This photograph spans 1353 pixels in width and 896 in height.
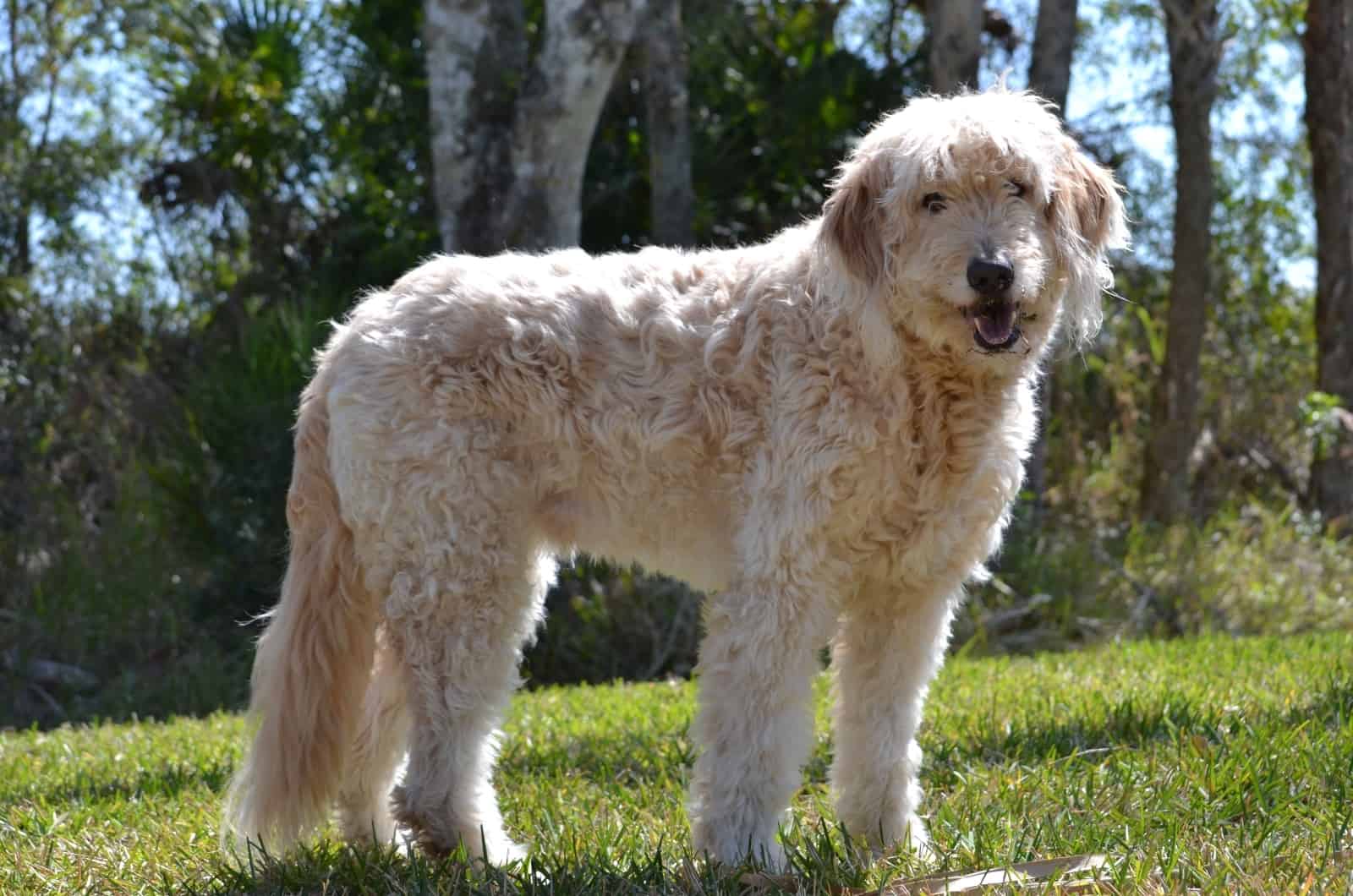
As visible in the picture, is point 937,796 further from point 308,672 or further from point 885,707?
point 308,672

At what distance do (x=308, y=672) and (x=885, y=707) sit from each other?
179 centimetres

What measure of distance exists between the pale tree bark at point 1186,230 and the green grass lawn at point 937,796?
219 inches

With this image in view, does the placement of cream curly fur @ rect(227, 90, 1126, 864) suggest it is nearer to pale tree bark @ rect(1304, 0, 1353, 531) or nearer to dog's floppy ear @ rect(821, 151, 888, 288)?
dog's floppy ear @ rect(821, 151, 888, 288)

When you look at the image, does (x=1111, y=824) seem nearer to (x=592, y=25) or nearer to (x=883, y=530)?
(x=883, y=530)

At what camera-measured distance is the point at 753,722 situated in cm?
404

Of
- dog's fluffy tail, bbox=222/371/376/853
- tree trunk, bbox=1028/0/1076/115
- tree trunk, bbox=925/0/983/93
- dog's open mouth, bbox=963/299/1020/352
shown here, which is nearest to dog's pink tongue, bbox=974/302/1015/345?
dog's open mouth, bbox=963/299/1020/352

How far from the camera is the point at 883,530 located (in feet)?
13.4

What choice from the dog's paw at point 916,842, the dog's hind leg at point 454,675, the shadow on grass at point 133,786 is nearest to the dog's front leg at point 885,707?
the dog's paw at point 916,842

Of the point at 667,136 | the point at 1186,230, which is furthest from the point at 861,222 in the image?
the point at 1186,230

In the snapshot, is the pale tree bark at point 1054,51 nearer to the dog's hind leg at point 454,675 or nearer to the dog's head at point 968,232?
the dog's head at point 968,232

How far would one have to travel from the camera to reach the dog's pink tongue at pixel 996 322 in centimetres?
389

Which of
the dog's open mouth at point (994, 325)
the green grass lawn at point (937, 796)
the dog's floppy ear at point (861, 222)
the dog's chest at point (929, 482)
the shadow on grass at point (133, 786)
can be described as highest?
the dog's floppy ear at point (861, 222)

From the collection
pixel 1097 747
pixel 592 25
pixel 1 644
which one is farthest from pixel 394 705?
pixel 1 644

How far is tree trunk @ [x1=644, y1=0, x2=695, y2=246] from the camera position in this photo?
35.3 feet
